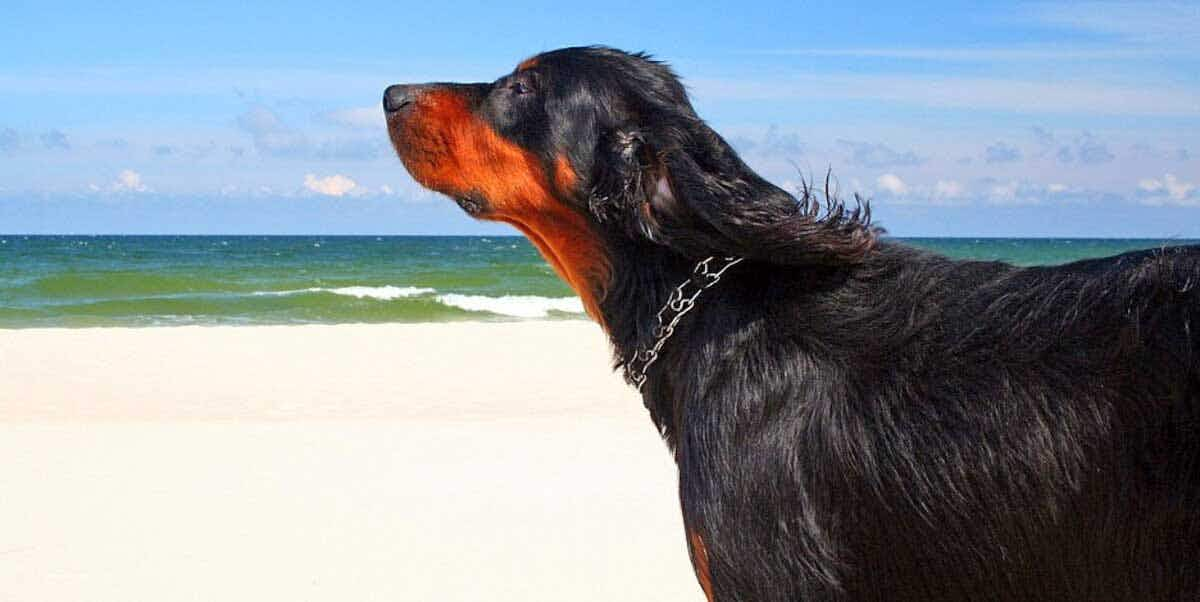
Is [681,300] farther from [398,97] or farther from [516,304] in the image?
[516,304]

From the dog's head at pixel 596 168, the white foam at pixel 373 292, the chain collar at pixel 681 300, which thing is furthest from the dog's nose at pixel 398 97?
the white foam at pixel 373 292

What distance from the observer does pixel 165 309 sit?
29375 millimetres

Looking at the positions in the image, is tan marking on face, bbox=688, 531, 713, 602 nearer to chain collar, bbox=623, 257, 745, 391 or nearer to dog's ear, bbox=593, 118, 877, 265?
chain collar, bbox=623, 257, 745, 391

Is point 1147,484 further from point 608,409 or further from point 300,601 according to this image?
point 608,409

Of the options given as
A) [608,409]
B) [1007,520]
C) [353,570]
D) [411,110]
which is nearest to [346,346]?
[608,409]

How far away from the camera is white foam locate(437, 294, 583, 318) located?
30.8 metres

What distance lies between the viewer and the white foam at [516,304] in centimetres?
3080

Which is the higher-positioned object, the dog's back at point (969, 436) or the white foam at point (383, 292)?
the dog's back at point (969, 436)

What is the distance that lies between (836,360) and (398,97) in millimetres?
1658

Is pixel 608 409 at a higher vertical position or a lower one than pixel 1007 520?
lower

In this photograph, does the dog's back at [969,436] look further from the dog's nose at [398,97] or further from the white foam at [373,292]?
the white foam at [373,292]

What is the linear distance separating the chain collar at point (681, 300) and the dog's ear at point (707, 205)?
0.04m

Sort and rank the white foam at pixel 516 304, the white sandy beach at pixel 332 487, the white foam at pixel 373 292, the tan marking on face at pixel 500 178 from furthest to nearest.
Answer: the white foam at pixel 373 292
the white foam at pixel 516 304
the white sandy beach at pixel 332 487
the tan marking on face at pixel 500 178

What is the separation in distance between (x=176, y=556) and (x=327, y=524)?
98cm
